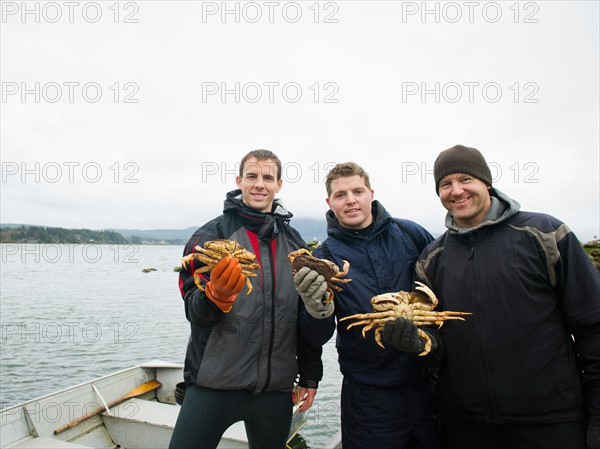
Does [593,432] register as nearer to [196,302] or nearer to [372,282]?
[372,282]

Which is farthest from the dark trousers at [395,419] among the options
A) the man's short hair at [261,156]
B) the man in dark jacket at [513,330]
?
the man's short hair at [261,156]

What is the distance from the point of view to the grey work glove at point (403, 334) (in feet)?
10.3

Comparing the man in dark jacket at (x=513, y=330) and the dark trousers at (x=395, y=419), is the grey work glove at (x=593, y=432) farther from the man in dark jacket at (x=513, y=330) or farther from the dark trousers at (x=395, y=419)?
the dark trousers at (x=395, y=419)

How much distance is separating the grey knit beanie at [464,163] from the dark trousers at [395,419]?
6.48 feet

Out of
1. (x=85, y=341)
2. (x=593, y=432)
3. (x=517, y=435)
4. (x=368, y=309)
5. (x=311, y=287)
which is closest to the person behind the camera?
(x=593, y=432)

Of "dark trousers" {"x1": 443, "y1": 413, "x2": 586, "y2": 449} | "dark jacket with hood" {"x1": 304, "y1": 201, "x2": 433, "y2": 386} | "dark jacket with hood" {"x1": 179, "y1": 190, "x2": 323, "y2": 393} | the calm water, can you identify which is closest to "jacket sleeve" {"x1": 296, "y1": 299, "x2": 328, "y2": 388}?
"dark jacket with hood" {"x1": 179, "y1": 190, "x2": 323, "y2": 393}

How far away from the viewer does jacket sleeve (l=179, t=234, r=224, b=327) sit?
137 inches

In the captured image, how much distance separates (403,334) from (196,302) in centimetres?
185

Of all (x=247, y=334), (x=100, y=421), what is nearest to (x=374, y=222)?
(x=247, y=334)

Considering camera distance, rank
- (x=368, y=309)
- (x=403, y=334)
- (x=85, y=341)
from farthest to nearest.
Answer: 1. (x=85, y=341)
2. (x=368, y=309)
3. (x=403, y=334)

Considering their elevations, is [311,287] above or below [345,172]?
below

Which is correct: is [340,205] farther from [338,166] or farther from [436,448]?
[436,448]

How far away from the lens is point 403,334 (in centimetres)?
316

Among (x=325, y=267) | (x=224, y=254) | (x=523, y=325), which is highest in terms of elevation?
(x=224, y=254)
